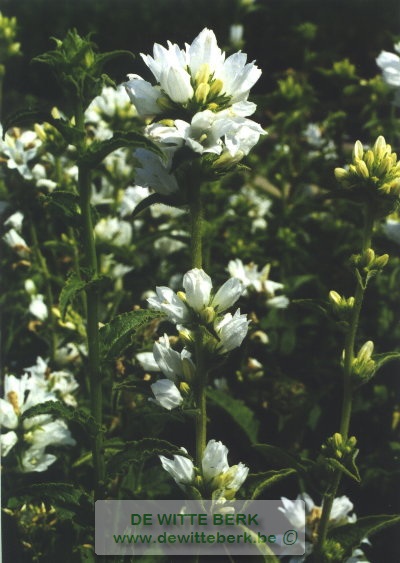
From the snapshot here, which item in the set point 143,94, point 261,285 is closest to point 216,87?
point 143,94

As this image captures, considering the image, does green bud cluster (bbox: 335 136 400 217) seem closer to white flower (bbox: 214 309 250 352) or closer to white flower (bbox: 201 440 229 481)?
white flower (bbox: 214 309 250 352)

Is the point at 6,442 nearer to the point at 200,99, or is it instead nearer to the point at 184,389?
the point at 184,389

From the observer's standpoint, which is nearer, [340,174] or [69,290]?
[69,290]

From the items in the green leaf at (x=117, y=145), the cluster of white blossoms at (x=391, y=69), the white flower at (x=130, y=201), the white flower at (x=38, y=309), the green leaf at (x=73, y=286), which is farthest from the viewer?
the white flower at (x=130, y=201)

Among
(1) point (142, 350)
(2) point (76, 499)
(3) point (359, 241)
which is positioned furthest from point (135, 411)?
(3) point (359, 241)

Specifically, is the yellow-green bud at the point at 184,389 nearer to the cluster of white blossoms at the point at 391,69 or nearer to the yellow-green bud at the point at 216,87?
the yellow-green bud at the point at 216,87

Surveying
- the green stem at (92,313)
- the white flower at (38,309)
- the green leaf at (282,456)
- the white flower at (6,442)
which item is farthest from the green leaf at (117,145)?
the white flower at (38,309)
